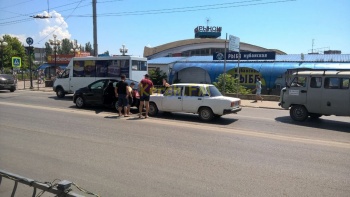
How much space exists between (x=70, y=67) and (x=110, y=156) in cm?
1599

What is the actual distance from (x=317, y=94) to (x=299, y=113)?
101 cm

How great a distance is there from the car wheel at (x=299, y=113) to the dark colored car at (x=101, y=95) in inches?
263

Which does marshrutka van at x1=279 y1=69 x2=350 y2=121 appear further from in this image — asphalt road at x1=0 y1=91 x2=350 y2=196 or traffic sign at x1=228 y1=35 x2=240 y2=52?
traffic sign at x1=228 y1=35 x2=240 y2=52

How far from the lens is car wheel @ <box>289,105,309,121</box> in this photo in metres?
12.2

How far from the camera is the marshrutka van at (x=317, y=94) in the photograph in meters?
11.4

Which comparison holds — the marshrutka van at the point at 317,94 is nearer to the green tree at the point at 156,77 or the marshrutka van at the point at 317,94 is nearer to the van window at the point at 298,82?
the van window at the point at 298,82

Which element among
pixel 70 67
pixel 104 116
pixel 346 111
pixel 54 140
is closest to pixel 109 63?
pixel 70 67

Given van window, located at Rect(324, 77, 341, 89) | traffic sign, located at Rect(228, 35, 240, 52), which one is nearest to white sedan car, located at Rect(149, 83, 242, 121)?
van window, located at Rect(324, 77, 341, 89)

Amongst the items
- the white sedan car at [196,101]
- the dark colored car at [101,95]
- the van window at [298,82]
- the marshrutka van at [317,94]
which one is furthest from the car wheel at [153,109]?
the van window at [298,82]

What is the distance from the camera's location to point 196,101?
1189cm

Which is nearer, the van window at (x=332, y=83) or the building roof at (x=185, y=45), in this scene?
the van window at (x=332, y=83)

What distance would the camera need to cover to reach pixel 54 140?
802 centimetres

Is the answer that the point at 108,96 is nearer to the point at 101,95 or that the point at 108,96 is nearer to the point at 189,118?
the point at 101,95

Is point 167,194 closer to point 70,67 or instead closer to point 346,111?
point 346,111
